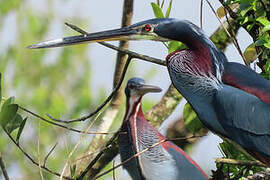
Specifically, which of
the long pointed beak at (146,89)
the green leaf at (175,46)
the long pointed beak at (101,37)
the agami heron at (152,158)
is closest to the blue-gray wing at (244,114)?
the green leaf at (175,46)

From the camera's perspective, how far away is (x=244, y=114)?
2.14m

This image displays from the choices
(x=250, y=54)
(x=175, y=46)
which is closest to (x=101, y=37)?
(x=175, y=46)

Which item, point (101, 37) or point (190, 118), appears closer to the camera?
point (101, 37)

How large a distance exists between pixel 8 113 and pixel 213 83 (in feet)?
2.73

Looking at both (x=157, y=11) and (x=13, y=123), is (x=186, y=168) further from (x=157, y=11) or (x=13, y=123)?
(x=13, y=123)

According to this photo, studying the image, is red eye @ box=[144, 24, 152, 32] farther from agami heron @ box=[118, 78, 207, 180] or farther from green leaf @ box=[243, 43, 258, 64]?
agami heron @ box=[118, 78, 207, 180]

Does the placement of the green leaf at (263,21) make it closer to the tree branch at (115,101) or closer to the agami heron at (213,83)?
the agami heron at (213,83)

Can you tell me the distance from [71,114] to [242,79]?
11.2 feet

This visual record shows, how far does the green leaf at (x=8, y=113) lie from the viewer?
1627 millimetres

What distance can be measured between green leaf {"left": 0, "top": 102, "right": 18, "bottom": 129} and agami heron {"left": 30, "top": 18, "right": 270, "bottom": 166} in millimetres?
554

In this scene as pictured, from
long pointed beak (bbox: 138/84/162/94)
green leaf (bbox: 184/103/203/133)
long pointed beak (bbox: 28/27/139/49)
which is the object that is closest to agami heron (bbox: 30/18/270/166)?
long pointed beak (bbox: 28/27/139/49)

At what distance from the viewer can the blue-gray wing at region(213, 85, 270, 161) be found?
211 centimetres

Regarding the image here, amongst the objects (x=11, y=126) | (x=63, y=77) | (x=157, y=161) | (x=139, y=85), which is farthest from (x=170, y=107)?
(x=63, y=77)

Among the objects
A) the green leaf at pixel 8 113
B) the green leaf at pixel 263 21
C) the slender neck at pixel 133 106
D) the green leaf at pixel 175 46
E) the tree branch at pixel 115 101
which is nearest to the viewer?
the green leaf at pixel 8 113
